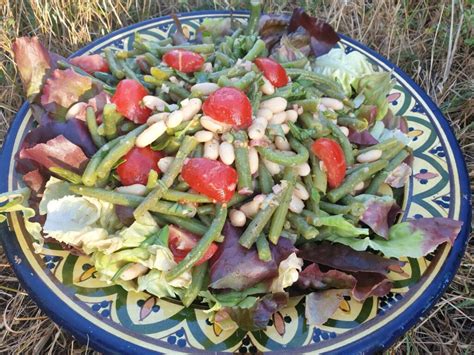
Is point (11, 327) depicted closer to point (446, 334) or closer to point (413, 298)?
point (413, 298)

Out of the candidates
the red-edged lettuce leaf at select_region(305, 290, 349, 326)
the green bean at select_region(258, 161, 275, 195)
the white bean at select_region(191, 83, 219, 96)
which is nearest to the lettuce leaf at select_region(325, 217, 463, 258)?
the red-edged lettuce leaf at select_region(305, 290, 349, 326)

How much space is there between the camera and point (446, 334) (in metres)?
3.03

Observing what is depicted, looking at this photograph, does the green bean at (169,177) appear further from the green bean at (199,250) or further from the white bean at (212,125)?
the green bean at (199,250)

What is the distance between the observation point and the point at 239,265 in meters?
2.20

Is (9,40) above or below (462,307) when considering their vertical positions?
above

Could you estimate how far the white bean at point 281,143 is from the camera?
2518mm

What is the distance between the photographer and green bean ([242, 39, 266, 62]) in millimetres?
2938

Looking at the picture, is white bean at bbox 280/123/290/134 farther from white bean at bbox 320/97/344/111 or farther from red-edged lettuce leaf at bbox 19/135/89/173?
red-edged lettuce leaf at bbox 19/135/89/173

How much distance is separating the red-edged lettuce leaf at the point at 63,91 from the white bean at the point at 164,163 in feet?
2.04

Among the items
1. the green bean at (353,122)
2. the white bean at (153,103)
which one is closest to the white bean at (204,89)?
the white bean at (153,103)

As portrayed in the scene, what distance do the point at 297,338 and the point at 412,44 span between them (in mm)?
2953

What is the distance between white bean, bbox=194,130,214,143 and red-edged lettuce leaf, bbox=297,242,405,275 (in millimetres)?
655

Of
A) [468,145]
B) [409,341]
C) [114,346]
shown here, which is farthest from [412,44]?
[114,346]

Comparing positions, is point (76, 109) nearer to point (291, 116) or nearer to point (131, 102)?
point (131, 102)
